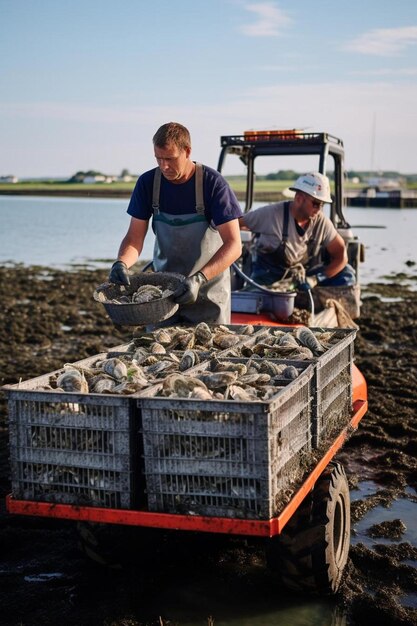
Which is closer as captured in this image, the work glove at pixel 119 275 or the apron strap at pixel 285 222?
the work glove at pixel 119 275

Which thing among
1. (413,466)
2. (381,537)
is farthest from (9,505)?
(413,466)

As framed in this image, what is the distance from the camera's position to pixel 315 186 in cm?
727

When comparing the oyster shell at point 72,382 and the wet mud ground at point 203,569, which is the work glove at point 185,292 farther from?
the wet mud ground at point 203,569

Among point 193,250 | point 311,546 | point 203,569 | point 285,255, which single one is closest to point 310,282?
point 285,255

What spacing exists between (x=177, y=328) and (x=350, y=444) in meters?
2.42

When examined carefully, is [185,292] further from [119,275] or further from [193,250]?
[193,250]

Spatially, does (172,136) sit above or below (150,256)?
above

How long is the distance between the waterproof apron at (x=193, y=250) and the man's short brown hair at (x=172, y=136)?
0.30 meters

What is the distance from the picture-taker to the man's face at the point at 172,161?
5066mm

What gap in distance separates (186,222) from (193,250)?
0.21m

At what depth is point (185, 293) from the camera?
4.91m

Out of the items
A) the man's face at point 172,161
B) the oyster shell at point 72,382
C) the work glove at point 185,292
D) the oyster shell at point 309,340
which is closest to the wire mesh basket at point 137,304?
the work glove at point 185,292

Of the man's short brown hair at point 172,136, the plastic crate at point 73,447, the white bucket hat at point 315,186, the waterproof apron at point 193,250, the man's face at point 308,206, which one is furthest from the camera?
the man's face at point 308,206

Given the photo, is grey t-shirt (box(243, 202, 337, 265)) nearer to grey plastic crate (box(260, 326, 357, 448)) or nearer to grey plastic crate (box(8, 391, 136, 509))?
grey plastic crate (box(260, 326, 357, 448))
